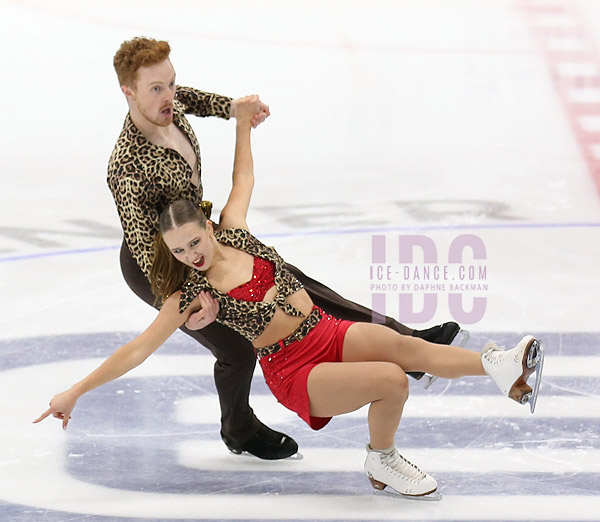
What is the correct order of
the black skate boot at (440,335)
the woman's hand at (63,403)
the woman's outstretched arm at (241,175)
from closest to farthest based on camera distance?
the woman's hand at (63,403) → the woman's outstretched arm at (241,175) → the black skate boot at (440,335)

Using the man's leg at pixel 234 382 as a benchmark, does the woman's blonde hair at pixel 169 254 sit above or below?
above

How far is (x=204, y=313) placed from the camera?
336 centimetres

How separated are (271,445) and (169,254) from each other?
87cm

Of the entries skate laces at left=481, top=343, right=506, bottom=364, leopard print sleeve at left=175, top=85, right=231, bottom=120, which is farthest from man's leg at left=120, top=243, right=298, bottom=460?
skate laces at left=481, top=343, right=506, bottom=364

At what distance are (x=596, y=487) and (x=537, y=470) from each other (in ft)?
0.73

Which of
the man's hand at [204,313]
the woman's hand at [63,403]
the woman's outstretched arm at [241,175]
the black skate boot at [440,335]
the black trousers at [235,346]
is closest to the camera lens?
the woman's hand at [63,403]

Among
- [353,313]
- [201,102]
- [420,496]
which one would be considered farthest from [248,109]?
[420,496]

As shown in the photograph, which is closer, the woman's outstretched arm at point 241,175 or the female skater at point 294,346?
the female skater at point 294,346

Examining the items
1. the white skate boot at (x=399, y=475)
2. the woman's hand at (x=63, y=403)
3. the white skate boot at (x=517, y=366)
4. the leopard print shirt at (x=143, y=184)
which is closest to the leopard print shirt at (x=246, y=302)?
the leopard print shirt at (x=143, y=184)

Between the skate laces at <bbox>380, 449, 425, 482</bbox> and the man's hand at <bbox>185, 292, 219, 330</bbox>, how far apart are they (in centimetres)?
69

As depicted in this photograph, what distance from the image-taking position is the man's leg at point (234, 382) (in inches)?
146

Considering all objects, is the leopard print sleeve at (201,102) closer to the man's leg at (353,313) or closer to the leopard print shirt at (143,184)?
the leopard print shirt at (143,184)

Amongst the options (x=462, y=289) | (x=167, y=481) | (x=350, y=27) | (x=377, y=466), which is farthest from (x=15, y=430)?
(x=350, y=27)

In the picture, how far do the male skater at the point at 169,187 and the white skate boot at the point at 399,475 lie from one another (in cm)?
46
